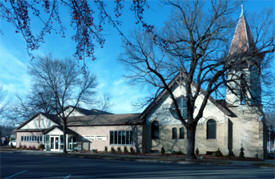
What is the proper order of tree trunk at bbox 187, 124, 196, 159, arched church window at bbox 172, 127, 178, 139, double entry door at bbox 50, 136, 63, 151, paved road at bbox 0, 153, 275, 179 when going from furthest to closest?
double entry door at bbox 50, 136, 63, 151
arched church window at bbox 172, 127, 178, 139
tree trunk at bbox 187, 124, 196, 159
paved road at bbox 0, 153, 275, 179

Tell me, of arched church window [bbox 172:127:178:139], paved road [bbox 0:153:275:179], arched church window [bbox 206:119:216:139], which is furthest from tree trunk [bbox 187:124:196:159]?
arched church window [bbox 172:127:178:139]

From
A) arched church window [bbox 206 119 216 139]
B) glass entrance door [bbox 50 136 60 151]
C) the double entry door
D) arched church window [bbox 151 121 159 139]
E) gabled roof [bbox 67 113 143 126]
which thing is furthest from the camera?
glass entrance door [bbox 50 136 60 151]

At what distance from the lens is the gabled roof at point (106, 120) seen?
36.8 meters

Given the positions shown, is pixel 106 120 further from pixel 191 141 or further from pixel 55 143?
pixel 191 141

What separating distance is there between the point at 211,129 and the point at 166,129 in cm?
537

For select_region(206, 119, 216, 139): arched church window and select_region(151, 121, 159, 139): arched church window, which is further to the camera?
select_region(151, 121, 159, 139): arched church window

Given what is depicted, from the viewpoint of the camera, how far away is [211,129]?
32.0 meters

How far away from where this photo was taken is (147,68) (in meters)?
25.5

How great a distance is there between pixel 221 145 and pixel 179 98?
23.4ft

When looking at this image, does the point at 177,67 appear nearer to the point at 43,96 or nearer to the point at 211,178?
the point at 211,178

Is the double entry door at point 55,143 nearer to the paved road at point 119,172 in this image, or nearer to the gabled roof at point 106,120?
the gabled roof at point 106,120

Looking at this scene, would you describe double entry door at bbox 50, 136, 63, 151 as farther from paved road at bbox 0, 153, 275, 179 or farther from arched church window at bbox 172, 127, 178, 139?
paved road at bbox 0, 153, 275, 179

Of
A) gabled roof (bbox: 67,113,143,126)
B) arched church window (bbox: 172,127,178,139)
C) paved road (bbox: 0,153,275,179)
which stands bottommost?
paved road (bbox: 0,153,275,179)

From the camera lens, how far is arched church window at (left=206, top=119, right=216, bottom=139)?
1250 inches
